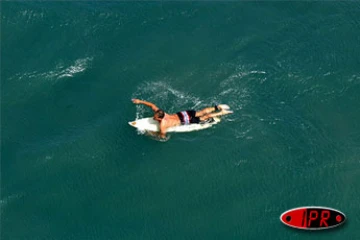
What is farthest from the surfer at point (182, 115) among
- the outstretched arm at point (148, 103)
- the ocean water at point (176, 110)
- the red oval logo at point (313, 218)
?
the red oval logo at point (313, 218)

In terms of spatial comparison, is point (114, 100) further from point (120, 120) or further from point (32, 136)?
point (32, 136)

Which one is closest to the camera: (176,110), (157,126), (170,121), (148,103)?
(170,121)

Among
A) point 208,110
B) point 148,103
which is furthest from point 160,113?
point 208,110

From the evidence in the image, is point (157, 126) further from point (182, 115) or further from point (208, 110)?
point (208, 110)

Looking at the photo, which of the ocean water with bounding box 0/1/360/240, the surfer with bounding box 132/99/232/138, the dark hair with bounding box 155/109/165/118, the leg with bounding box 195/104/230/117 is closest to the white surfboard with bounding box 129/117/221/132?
the surfer with bounding box 132/99/232/138

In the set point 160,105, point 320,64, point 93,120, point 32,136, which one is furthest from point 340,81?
point 32,136

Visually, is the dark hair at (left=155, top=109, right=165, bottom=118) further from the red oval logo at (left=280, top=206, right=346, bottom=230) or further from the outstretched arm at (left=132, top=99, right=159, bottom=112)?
the red oval logo at (left=280, top=206, right=346, bottom=230)
